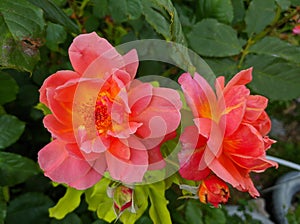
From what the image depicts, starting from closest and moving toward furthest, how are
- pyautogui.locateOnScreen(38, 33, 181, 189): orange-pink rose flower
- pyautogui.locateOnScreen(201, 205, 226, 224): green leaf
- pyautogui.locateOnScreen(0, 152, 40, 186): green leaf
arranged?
pyautogui.locateOnScreen(38, 33, 181, 189): orange-pink rose flower < pyautogui.locateOnScreen(0, 152, 40, 186): green leaf < pyautogui.locateOnScreen(201, 205, 226, 224): green leaf

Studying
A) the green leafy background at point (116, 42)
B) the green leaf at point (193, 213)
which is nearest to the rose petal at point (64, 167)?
the green leafy background at point (116, 42)

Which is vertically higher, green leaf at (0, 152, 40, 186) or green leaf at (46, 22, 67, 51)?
green leaf at (46, 22, 67, 51)

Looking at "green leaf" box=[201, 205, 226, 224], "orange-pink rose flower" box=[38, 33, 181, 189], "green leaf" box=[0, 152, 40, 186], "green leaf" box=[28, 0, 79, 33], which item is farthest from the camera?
"green leaf" box=[201, 205, 226, 224]

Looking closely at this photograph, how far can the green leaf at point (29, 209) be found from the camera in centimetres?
93

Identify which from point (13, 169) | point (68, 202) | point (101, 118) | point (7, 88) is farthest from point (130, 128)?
point (7, 88)

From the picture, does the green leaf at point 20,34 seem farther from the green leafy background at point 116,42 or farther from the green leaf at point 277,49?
the green leaf at point 277,49

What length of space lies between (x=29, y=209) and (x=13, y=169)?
175 millimetres

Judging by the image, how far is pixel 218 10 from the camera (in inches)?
34.5

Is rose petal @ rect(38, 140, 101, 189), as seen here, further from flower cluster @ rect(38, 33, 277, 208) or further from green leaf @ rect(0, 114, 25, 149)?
green leaf @ rect(0, 114, 25, 149)

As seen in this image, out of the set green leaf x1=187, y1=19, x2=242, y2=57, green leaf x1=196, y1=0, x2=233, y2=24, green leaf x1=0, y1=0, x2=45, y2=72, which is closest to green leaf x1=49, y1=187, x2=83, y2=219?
green leaf x1=0, y1=0, x2=45, y2=72

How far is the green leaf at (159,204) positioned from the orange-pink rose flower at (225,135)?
93 millimetres

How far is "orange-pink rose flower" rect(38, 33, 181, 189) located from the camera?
51 centimetres

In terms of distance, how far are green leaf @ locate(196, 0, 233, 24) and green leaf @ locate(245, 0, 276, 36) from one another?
0.04 m

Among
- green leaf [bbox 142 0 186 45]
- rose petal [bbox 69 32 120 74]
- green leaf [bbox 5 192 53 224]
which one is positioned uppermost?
rose petal [bbox 69 32 120 74]
